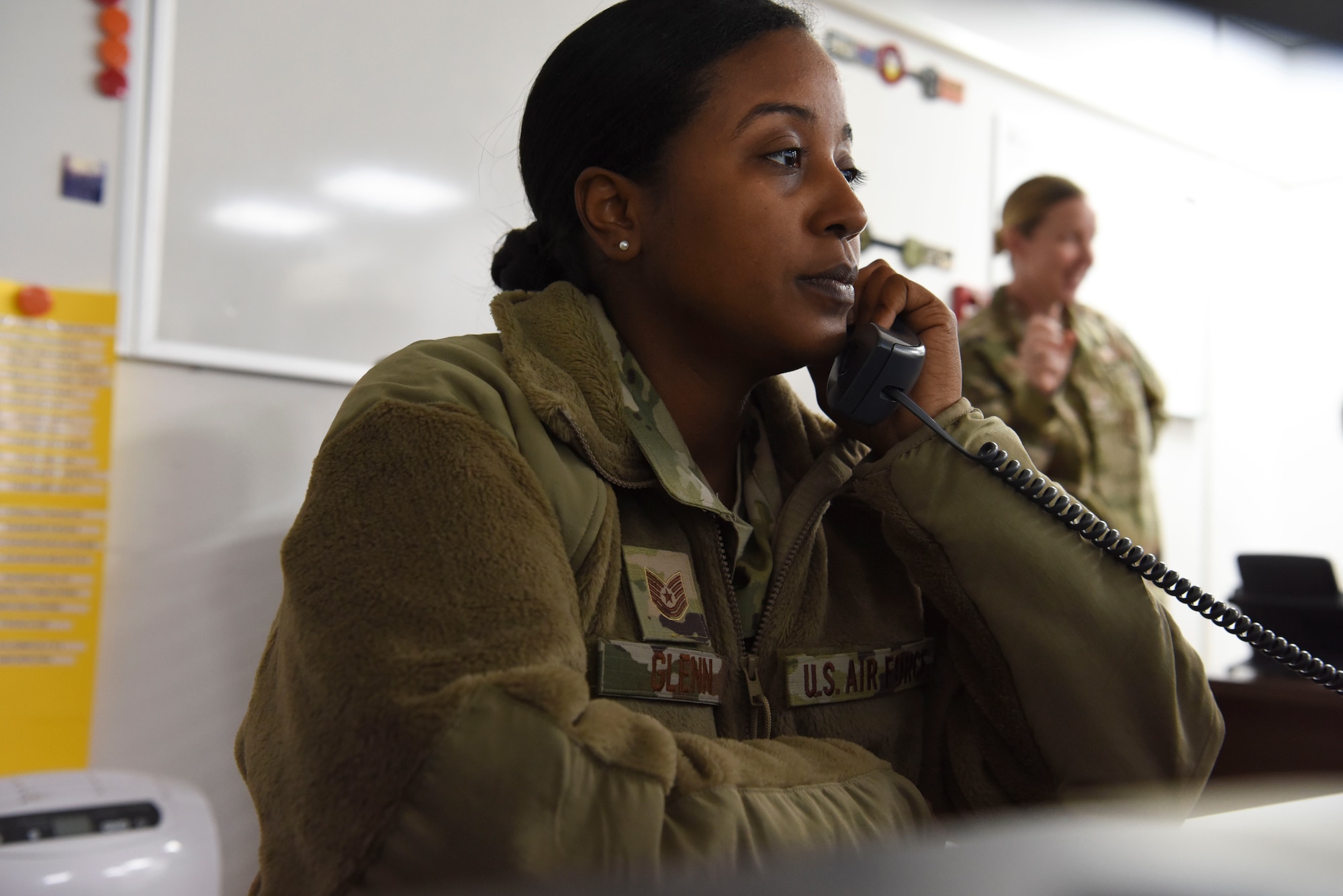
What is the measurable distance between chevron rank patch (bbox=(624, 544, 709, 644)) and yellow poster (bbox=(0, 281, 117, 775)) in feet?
3.86

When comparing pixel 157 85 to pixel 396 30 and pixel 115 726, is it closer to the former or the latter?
pixel 396 30

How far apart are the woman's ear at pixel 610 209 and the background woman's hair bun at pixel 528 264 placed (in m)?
0.08

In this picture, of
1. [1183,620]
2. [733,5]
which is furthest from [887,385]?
[1183,620]

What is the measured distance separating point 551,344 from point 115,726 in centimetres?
121

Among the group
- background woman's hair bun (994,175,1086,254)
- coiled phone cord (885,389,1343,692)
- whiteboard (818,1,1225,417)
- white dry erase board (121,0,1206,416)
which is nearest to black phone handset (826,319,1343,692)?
coiled phone cord (885,389,1343,692)

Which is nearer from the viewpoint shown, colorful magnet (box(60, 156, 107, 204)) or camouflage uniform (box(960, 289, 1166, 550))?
colorful magnet (box(60, 156, 107, 204))

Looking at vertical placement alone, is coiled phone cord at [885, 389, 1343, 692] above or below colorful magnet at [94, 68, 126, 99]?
below

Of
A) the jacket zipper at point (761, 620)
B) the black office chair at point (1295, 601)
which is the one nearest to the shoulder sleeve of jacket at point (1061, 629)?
the jacket zipper at point (761, 620)

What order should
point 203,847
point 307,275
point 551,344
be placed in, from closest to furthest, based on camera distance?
point 203,847, point 551,344, point 307,275

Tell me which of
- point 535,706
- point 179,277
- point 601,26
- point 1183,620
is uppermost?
point 601,26

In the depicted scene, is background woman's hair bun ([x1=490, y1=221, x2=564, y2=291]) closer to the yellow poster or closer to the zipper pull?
the zipper pull

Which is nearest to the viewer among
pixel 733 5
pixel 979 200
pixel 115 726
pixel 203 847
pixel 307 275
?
pixel 203 847

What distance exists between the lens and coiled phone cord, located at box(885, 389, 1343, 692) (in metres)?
1.02

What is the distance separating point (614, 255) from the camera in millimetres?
1189
